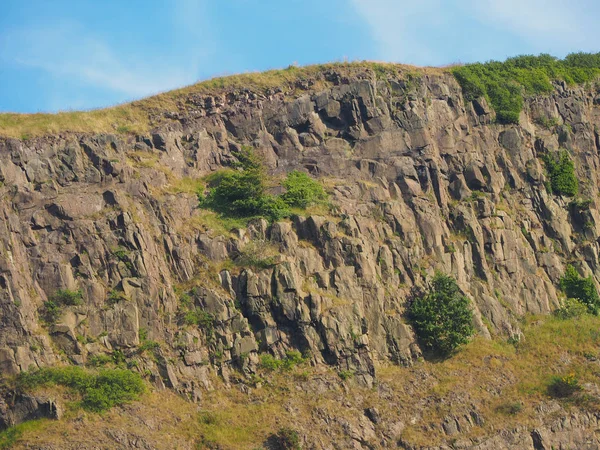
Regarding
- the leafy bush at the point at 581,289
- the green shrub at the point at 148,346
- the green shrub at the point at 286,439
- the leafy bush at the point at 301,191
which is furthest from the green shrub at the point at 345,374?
the leafy bush at the point at 581,289

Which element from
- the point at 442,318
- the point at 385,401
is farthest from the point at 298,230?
the point at 385,401

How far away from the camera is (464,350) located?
44.4 metres

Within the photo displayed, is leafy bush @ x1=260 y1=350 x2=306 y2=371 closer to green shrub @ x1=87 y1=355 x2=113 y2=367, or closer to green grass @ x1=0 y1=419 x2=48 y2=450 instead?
green shrub @ x1=87 y1=355 x2=113 y2=367

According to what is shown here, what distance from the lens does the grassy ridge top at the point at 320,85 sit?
159 ft

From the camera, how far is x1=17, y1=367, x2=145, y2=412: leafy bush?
36969 mm

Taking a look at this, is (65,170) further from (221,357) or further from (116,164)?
(221,357)

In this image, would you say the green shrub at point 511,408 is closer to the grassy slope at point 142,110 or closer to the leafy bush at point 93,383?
the leafy bush at point 93,383

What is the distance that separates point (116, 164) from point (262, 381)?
1404 cm

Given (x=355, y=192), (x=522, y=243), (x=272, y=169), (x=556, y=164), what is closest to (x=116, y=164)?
(x=272, y=169)

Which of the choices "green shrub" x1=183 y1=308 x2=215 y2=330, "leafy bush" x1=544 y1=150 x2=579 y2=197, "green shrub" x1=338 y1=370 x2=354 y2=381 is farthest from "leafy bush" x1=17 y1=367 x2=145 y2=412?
"leafy bush" x1=544 y1=150 x2=579 y2=197

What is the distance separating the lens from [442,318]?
44.3 m

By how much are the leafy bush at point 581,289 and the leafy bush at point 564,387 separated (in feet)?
27.3

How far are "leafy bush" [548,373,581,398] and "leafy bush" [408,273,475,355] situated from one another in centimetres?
476

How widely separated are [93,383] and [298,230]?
13.9 m
